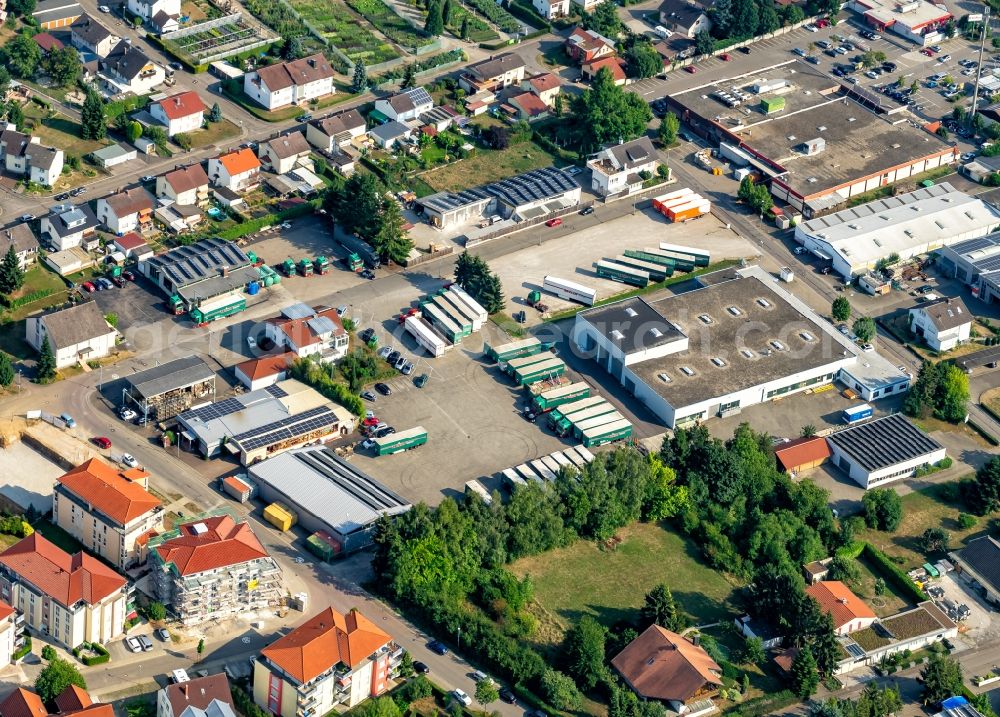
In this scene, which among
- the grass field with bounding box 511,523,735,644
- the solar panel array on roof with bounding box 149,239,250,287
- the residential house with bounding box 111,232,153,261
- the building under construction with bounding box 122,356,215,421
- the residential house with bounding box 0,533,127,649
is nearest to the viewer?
the residential house with bounding box 0,533,127,649

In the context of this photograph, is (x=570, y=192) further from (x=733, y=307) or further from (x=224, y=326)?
(x=224, y=326)

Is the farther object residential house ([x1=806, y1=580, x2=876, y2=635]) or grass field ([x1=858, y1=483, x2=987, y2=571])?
grass field ([x1=858, y1=483, x2=987, y2=571])

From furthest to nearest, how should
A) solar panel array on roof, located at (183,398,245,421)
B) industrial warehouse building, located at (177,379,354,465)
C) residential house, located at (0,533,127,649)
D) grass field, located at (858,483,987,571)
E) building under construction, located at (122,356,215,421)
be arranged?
building under construction, located at (122,356,215,421) → solar panel array on roof, located at (183,398,245,421) → industrial warehouse building, located at (177,379,354,465) → grass field, located at (858,483,987,571) → residential house, located at (0,533,127,649)

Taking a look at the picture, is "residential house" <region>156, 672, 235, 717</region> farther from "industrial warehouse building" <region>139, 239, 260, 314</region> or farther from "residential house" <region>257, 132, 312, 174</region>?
"residential house" <region>257, 132, 312, 174</region>

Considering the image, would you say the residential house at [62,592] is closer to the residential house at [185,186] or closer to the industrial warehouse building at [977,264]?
the residential house at [185,186]

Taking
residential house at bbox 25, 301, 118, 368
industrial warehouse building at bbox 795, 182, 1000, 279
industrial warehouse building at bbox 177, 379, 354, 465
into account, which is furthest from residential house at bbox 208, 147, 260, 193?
industrial warehouse building at bbox 795, 182, 1000, 279

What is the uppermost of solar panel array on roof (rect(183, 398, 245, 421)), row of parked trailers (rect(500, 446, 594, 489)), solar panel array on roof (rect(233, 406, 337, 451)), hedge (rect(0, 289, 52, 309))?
row of parked trailers (rect(500, 446, 594, 489))

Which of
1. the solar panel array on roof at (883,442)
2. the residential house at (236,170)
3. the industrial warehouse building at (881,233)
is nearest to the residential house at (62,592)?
the residential house at (236,170)

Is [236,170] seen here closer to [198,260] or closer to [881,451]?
[198,260]
